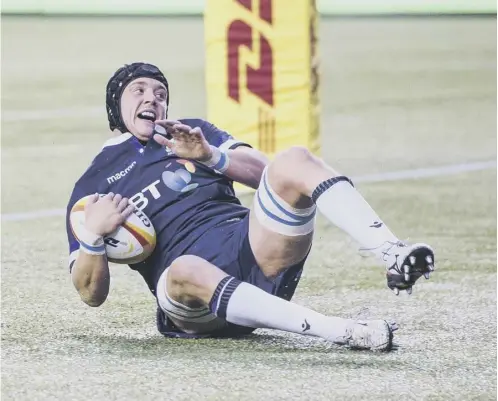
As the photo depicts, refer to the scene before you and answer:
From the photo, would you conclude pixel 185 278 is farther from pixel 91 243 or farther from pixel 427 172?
pixel 427 172

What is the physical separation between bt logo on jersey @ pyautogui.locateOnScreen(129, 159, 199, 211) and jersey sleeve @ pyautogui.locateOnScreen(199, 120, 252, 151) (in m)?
0.13

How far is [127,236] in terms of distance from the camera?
174 inches

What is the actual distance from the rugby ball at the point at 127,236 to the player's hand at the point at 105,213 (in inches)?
1.1

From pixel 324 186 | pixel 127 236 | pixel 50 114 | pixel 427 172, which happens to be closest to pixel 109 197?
pixel 127 236

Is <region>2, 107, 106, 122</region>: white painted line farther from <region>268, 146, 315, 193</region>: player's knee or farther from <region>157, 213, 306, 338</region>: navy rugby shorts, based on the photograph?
<region>268, 146, 315, 193</region>: player's knee

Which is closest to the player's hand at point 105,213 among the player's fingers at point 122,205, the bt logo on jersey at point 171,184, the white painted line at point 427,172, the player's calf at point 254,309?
the player's fingers at point 122,205

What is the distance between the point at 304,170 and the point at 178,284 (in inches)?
22.3

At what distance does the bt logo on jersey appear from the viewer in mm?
4594

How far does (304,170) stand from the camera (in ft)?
13.9

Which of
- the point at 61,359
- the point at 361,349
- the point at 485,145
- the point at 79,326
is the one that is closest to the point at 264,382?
the point at 361,349

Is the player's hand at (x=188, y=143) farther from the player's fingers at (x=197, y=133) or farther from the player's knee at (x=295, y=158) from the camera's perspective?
the player's knee at (x=295, y=158)

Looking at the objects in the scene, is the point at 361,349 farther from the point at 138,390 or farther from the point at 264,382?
the point at 138,390

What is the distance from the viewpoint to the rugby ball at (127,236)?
442 centimetres

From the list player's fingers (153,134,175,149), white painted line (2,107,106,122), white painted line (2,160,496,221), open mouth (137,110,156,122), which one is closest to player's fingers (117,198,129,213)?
player's fingers (153,134,175,149)
